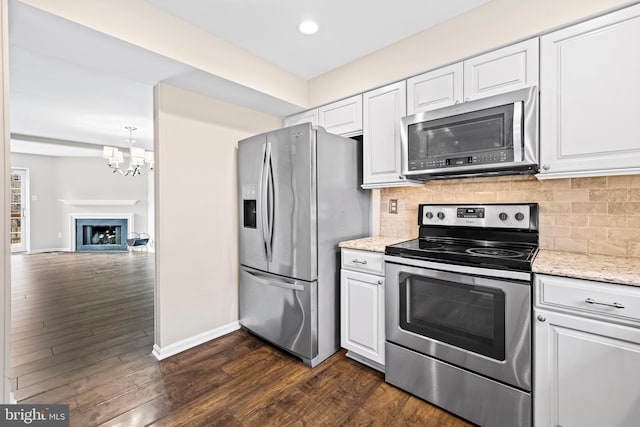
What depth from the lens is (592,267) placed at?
139 cm

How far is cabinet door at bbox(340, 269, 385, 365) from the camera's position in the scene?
2.09 metres

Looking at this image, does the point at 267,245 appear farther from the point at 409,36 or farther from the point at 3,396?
the point at 409,36

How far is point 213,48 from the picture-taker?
224 centimetres

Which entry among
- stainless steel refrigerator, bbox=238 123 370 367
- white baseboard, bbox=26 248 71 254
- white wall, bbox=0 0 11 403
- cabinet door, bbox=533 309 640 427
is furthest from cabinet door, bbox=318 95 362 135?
white baseboard, bbox=26 248 71 254

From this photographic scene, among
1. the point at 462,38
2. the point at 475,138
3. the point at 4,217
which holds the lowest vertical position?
the point at 4,217

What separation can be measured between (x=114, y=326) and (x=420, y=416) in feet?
9.79

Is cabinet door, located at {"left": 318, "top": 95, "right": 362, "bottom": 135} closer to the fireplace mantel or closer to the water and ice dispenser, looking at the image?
the water and ice dispenser

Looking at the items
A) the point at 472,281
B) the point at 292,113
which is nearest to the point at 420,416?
the point at 472,281

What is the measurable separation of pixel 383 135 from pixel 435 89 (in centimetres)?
51

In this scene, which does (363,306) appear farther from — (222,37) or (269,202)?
(222,37)

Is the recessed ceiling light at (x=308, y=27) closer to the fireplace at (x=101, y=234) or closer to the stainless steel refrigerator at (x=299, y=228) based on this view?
the stainless steel refrigerator at (x=299, y=228)

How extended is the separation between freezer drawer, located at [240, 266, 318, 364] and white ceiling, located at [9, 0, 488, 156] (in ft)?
5.74

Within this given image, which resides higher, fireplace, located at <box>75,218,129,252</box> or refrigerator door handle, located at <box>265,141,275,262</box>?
refrigerator door handle, located at <box>265,141,275,262</box>

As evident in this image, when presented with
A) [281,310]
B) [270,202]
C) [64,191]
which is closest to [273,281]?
[281,310]
